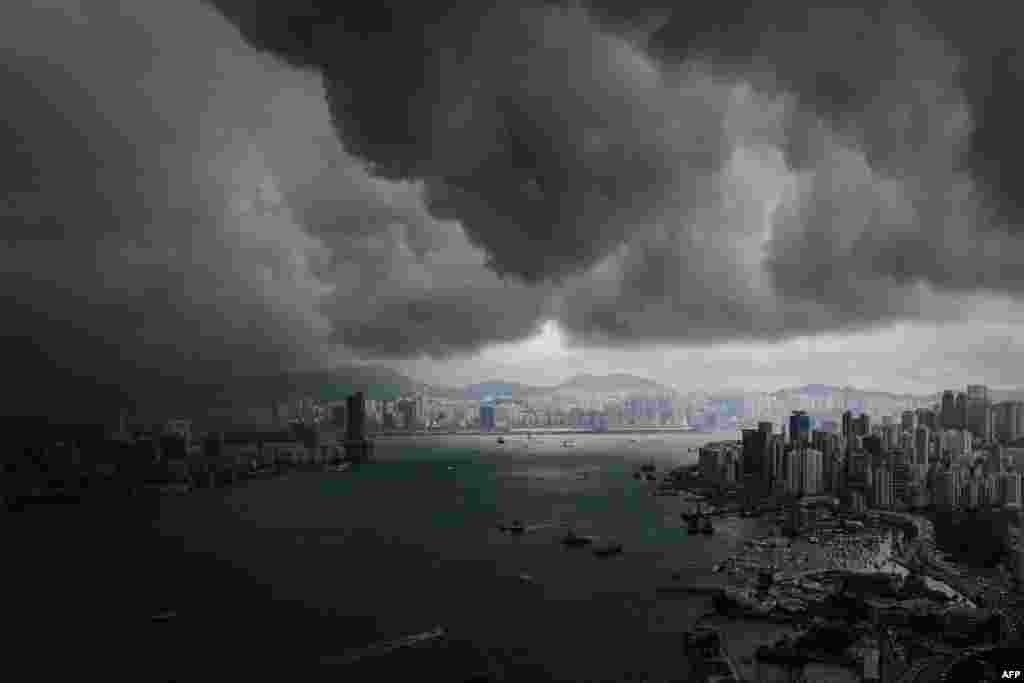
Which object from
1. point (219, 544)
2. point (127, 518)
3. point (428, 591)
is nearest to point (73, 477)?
point (127, 518)

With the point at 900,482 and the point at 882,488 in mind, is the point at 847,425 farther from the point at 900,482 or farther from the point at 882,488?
the point at 882,488

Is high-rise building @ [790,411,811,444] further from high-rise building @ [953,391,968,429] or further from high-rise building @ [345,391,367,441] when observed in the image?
high-rise building @ [345,391,367,441]

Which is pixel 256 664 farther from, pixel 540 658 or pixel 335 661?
pixel 540 658

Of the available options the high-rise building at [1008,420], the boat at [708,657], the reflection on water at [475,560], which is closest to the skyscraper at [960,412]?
the high-rise building at [1008,420]

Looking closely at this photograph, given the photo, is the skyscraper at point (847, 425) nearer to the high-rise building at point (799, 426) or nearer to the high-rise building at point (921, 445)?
the high-rise building at point (799, 426)

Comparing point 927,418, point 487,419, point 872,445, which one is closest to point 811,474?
point 872,445

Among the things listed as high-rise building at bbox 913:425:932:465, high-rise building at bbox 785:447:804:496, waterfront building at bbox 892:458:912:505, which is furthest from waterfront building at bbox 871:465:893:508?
high-rise building at bbox 913:425:932:465

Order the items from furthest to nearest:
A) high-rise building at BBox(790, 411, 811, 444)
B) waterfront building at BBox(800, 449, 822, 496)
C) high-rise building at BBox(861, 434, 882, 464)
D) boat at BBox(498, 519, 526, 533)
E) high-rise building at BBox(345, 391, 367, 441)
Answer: high-rise building at BBox(345, 391, 367, 441) → high-rise building at BBox(790, 411, 811, 444) → high-rise building at BBox(861, 434, 882, 464) → waterfront building at BBox(800, 449, 822, 496) → boat at BBox(498, 519, 526, 533)
